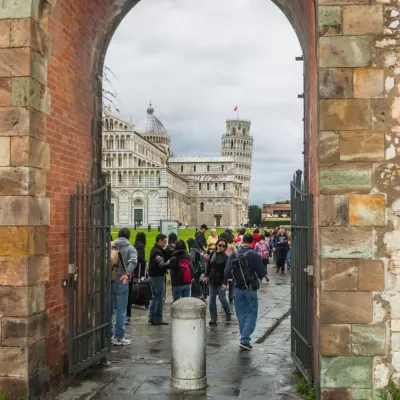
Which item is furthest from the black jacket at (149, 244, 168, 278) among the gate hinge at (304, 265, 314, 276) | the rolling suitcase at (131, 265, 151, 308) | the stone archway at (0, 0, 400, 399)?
the gate hinge at (304, 265, 314, 276)

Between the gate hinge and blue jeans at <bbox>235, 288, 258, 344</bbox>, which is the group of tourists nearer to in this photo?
blue jeans at <bbox>235, 288, 258, 344</bbox>

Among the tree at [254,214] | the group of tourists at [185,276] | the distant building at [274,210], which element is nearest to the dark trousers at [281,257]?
the group of tourists at [185,276]

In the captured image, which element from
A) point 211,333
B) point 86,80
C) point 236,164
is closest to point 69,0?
point 86,80

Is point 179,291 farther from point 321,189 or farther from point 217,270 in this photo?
point 321,189

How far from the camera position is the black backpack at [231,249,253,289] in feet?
26.7

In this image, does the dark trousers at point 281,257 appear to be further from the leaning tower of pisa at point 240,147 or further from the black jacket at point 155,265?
the leaning tower of pisa at point 240,147

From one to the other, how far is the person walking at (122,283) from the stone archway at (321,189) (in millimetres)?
1778

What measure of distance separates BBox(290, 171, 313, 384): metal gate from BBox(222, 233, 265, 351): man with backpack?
1224mm

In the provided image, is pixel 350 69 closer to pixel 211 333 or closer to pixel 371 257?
pixel 371 257

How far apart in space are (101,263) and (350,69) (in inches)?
152

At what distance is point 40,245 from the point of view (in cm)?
567

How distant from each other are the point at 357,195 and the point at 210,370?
3258 mm

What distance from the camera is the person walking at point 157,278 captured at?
382 inches

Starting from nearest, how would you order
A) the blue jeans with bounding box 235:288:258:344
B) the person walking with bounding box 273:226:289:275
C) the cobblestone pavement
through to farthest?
the cobblestone pavement → the blue jeans with bounding box 235:288:258:344 → the person walking with bounding box 273:226:289:275
